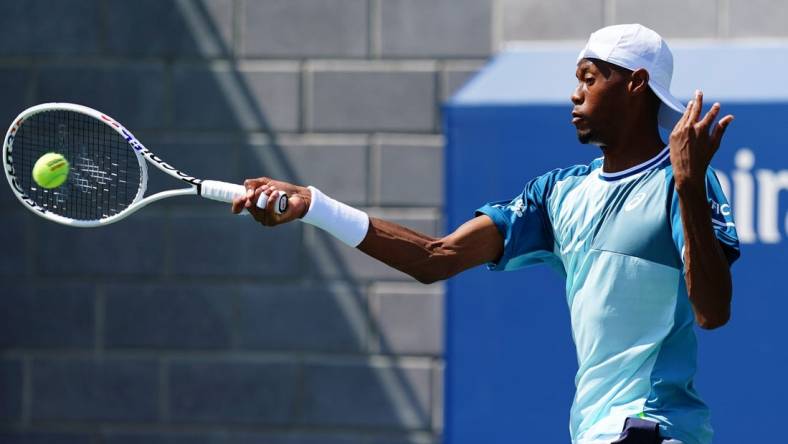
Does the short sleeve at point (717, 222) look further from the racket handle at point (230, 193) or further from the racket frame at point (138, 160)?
the racket frame at point (138, 160)

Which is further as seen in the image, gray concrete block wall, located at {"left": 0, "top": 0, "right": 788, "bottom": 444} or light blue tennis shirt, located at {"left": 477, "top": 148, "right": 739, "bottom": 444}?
gray concrete block wall, located at {"left": 0, "top": 0, "right": 788, "bottom": 444}

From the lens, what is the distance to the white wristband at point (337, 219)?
326 centimetres

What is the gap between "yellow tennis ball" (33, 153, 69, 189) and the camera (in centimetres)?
370

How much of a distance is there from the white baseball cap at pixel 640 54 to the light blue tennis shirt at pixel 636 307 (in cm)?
13

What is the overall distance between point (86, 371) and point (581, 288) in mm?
3487

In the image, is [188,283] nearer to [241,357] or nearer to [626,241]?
[241,357]

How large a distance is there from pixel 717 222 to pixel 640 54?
0.49 meters

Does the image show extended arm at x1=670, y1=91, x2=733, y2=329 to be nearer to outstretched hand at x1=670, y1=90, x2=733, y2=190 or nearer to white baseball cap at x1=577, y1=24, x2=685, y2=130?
outstretched hand at x1=670, y1=90, x2=733, y2=190

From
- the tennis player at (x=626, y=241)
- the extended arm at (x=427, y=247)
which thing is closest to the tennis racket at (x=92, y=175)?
the extended arm at (x=427, y=247)

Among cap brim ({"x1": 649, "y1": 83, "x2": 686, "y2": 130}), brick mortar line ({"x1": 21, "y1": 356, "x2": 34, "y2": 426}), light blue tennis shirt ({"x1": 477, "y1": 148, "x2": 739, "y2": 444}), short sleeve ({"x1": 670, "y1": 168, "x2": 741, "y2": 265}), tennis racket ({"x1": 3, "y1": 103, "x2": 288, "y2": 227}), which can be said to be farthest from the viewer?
brick mortar line ({"x1": 21, "y1": 356, "x2": 34, "y2": 426})

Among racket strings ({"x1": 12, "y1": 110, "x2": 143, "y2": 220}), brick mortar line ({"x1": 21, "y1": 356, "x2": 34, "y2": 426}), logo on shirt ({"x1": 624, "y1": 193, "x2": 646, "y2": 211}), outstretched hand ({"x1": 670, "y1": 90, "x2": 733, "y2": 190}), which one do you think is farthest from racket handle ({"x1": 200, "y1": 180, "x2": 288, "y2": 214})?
brick mortar line ({"x1": 21, "y1": 356, "x2": 34, "y2": 426})

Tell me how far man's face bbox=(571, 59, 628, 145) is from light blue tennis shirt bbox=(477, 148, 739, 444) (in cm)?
11

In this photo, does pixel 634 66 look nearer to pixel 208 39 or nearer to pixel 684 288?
pixel 684 288

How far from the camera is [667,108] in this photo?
326 centimetres
